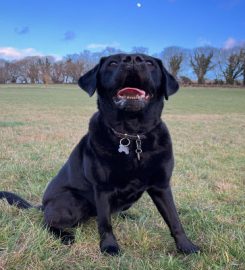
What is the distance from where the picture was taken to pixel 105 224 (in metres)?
3.49

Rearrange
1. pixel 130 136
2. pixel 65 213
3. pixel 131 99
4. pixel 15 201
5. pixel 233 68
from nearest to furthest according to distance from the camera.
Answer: pixel 131 99 → pixel 130 136 → pixel 65 213 → pixel 15 201 → pixel 233 68

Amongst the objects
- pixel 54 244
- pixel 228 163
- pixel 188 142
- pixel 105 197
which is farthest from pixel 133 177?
pixel 188 142

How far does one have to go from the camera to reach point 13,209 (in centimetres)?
417

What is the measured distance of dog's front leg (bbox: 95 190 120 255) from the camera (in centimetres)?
341

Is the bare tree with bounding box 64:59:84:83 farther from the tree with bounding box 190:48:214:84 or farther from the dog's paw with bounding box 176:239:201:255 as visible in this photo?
the dog's paw with bounding box 176:239:201:255

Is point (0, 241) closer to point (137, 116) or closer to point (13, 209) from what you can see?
point (13, 209)

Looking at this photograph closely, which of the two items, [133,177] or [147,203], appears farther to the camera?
[147,203]

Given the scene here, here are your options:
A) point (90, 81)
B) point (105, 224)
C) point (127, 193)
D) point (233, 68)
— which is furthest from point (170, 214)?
point (233, 68)

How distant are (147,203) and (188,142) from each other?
19.2ft

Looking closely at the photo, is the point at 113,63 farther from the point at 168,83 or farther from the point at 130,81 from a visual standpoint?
the point at 168,83

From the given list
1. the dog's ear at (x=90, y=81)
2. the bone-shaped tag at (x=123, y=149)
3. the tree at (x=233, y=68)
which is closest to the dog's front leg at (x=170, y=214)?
the bone-shaped tag at (x=123, y=149)

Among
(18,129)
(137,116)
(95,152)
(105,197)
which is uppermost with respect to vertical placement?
(137,116)

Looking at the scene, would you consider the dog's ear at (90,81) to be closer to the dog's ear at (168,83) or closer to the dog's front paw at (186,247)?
the dog's ear at (168,83)

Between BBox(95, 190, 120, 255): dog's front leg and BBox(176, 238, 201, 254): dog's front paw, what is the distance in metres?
0.50
